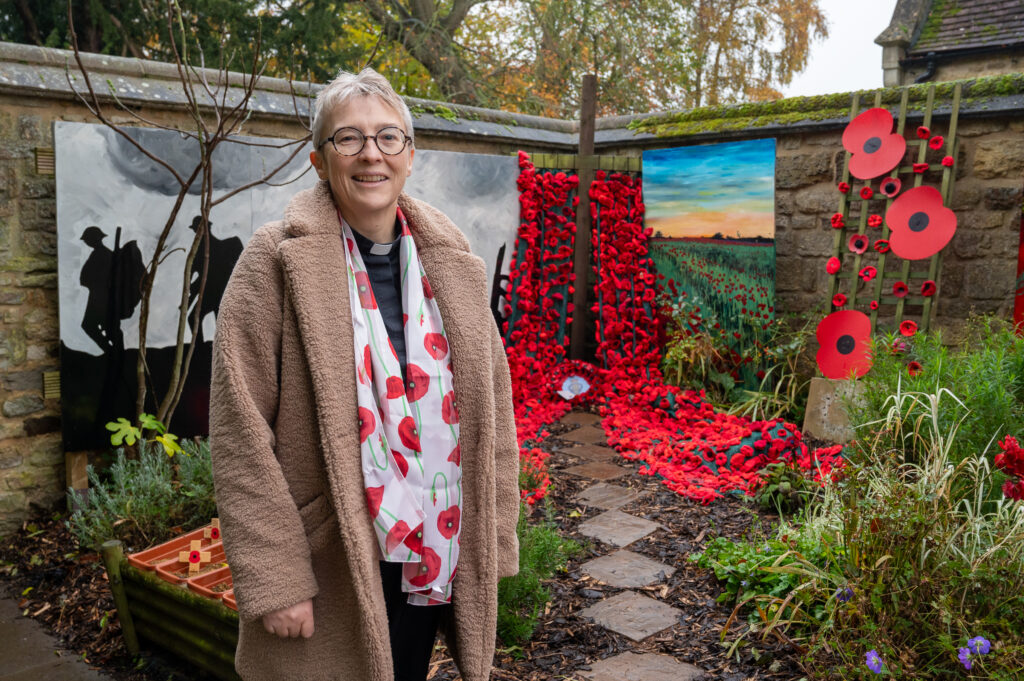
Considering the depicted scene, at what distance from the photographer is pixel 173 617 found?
2730 mm

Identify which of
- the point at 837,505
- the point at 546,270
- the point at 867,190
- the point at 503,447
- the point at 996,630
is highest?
the point at 867,190

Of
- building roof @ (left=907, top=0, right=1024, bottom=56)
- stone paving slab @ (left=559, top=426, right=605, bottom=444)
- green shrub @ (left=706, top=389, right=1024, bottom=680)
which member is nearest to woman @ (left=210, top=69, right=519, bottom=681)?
green shrub @ (left=706, top=389, right=1024, bottom=680)

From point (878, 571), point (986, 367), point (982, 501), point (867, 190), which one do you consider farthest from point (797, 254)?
point (878, 571)

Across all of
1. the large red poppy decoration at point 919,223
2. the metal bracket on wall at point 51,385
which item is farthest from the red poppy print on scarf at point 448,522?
the large red poppy decoration at point 919,223

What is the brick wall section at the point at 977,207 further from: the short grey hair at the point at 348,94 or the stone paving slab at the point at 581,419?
the short grey hair at the point at 348,94

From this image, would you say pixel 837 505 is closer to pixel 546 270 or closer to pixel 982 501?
pixel 982 501

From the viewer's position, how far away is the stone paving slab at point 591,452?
514 centimetres

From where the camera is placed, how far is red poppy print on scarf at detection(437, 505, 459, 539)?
1.58 metres

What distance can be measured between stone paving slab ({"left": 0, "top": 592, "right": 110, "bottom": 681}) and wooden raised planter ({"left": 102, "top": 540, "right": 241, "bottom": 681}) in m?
0.20

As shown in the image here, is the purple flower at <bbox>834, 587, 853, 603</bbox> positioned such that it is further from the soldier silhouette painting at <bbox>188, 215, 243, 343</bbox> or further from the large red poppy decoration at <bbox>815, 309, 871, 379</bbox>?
the soldier silhouette painting at <bbox>188, 215, 243, 343</bbox>

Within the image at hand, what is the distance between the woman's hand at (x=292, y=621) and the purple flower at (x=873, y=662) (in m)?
1.67

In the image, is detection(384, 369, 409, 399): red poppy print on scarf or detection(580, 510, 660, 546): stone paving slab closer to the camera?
detection(384, 369, 409, 399): red poppy print on scarf

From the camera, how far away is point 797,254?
228 inches

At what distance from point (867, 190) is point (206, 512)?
4.45m
